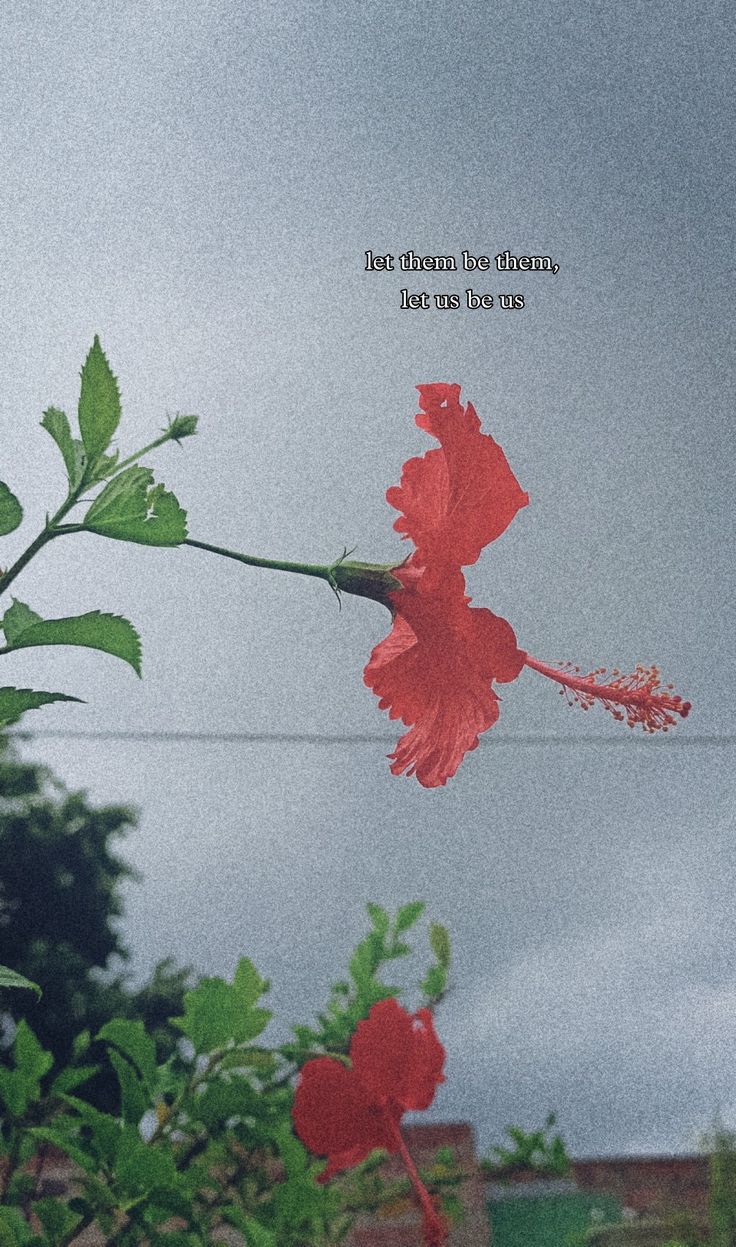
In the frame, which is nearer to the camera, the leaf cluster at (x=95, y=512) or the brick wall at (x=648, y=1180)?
the leaf cluster at (x=95, y=512)

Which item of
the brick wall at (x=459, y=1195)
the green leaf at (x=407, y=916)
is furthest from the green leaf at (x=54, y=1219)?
the brick wall at (x=459, y=1195)

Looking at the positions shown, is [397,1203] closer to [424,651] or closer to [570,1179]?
[424,651]

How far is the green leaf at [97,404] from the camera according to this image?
0.35m

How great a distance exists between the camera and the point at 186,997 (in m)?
0.81

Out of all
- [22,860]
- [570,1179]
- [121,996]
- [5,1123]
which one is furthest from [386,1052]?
[22,860]

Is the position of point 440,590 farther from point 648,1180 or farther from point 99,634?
point 648,1180

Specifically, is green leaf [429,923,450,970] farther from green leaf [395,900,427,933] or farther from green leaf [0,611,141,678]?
green leaf [0,611,141,678]

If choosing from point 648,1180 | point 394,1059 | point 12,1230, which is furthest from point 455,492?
point 648,1180

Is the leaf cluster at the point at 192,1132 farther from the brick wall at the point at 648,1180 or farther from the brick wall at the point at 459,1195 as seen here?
the brick wall at the point at 648,1180

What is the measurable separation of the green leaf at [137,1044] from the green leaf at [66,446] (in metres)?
0.52

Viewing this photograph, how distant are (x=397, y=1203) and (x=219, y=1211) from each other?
0.41 metres

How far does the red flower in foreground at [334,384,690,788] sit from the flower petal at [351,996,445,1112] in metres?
0.53

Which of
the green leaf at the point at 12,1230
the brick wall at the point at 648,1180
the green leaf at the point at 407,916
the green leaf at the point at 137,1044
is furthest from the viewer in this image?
the brick wall at the point at 648,1180

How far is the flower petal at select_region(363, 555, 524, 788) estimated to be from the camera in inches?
15.3
